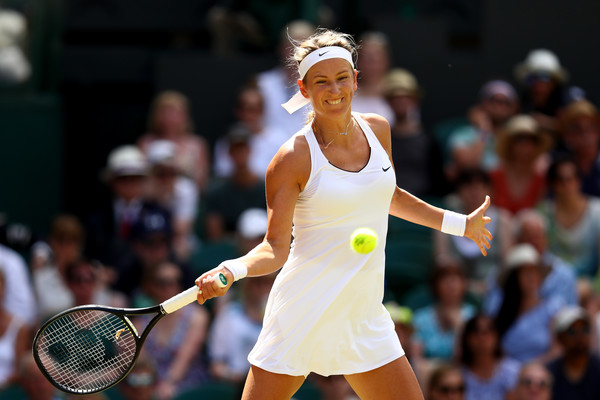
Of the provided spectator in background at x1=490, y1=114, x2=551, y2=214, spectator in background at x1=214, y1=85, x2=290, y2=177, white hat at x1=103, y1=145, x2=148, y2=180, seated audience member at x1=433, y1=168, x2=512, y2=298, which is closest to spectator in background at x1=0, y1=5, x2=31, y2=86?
white hat at x1=103, y1=145, x2=148, y2=180

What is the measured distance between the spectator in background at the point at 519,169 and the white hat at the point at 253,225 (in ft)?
5.30

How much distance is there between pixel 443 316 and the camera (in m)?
6.73

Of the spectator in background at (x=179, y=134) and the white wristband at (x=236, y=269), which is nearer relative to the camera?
the white wristband at (x=236, y=269)

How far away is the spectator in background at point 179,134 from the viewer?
7.93 metres

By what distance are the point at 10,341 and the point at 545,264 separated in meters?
3.34

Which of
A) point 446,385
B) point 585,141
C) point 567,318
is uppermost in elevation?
point 585,141

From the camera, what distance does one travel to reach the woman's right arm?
12.1 ft

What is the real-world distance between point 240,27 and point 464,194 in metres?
2.80

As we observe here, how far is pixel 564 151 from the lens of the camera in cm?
774

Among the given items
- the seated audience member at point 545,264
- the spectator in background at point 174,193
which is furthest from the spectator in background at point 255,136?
the seated audience member at point 545,264

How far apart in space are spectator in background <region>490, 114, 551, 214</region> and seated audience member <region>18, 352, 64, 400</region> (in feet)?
10.4

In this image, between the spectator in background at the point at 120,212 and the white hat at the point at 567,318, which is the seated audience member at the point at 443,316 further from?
the spectator in background at the point at 120,212

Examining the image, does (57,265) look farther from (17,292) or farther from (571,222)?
(571,222)

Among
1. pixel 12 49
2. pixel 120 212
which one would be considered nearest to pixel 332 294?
pixel 120 212
